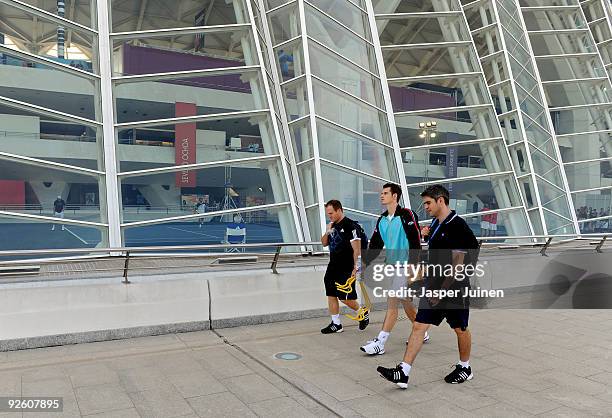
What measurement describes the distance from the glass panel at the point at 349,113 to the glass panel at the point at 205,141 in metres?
1.46

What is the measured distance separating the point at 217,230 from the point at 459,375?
18.8ft

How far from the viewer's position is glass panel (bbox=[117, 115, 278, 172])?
890 centimetres

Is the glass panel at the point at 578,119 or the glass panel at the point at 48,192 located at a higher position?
the glass panel at the point at 578,119

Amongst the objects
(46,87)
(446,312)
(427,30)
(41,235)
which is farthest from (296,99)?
(427,30)

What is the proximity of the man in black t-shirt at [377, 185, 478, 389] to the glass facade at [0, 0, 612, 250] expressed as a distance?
4840 millimetres

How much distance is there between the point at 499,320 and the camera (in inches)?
A: 273

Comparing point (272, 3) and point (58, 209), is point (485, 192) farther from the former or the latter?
point (58, 209)

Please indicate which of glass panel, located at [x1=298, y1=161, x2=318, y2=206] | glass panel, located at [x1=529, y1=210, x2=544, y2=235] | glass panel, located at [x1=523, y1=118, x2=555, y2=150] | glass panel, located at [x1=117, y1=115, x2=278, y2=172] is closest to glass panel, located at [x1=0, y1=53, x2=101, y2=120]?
glass panel, located at [x1=117, y1=115, x2=278, y2=172]

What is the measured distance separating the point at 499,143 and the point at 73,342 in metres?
12.2

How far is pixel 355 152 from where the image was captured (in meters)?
10.7

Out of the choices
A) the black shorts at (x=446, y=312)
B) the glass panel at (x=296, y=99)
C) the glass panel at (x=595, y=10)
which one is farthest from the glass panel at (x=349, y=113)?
the glass panel at (x=595, y=10)

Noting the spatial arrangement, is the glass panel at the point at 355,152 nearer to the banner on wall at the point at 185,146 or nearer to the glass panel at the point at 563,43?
the banner on wall at the point at 185,146

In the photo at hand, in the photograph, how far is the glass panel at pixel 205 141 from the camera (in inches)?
350

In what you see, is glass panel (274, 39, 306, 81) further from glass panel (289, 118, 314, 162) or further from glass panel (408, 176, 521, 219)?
glass panel (408, 176, 521, 219)
